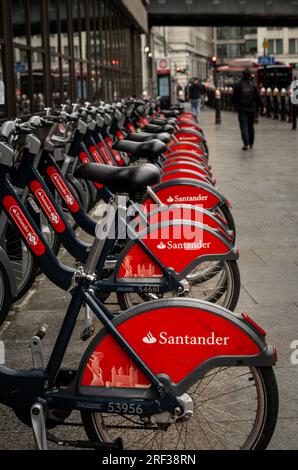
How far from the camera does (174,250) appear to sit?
4855 millimetres

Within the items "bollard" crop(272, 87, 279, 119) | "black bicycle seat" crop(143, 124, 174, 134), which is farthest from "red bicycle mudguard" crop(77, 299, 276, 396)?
"bollard" crop(272, 87, 279, 119)

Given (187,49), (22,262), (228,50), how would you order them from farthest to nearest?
(228,50), (187,49), (22,262)

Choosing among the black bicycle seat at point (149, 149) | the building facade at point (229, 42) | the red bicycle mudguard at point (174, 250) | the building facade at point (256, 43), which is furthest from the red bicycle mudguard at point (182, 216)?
the building facade at point (229, 42)

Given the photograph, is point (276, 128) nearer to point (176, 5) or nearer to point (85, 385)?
point (176, 5)

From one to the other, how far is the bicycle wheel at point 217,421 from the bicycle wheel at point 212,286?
1.57 meters

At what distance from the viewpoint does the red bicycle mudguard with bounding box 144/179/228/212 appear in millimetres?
6087

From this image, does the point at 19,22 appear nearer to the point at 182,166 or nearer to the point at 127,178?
the point at 182,166

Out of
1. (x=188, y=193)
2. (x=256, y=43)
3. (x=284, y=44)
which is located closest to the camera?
(x=188, y=193)

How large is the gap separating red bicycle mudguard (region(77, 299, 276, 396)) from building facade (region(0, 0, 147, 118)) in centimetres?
383

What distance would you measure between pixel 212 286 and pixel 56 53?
6.13 metres

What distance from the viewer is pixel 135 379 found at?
314cm

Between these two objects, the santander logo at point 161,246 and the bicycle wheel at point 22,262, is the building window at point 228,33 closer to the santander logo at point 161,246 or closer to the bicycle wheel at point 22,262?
the bicycle wheel at point 22,262

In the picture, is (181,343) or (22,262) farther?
(22,262)

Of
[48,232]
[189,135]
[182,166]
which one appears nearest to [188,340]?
[48,232]
